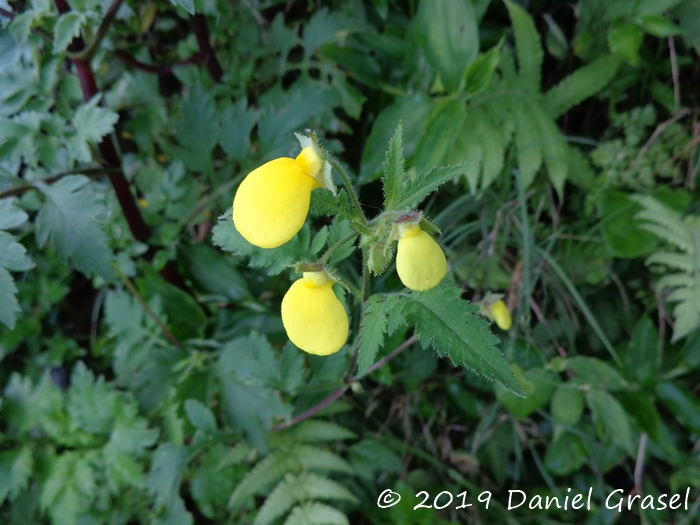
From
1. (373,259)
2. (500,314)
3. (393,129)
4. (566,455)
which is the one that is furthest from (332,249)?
Result: (566,455)

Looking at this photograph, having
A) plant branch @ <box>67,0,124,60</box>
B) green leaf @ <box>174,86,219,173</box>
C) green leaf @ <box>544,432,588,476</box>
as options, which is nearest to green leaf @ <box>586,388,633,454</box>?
green leaf @ <box>544,432,588,476</box>

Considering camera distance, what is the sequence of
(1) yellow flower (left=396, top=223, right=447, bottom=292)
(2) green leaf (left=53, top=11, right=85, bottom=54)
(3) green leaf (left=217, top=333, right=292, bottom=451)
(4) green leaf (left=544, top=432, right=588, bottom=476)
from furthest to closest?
(4) green leaf (left=544, top=432, right=588, bottom=476) < (3) green leaf (left=217, top=333, right=292, bottom=451) < (2) green leaf (left=53, top=11, right=85, bottom=54) < (1) yellow flower (left=396, top=223, right=447, bottom=292)

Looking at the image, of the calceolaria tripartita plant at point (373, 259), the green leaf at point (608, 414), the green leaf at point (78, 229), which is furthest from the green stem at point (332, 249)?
the green leaf at point (608, 414)

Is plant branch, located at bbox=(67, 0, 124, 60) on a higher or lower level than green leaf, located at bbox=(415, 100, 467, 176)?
higher

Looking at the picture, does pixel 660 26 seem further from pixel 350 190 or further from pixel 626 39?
pixel 350 190

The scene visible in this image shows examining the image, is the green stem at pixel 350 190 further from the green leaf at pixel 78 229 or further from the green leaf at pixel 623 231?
the green leaf at pixel 623 231

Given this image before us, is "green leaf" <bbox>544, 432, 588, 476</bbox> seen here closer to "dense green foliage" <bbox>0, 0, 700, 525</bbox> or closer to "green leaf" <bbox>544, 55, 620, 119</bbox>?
"dense green foliage" <bbox>0, 0, 700, 525</bbox>
